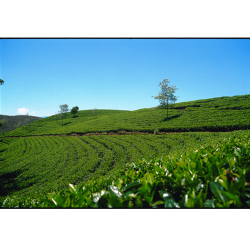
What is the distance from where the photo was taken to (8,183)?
8.25 metres

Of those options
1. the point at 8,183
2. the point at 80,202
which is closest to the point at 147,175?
the point at 80,202

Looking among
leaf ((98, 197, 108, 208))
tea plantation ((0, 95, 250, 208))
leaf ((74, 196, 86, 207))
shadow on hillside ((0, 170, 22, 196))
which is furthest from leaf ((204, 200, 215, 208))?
shadow on hillside ((0, 170, 22, 196))

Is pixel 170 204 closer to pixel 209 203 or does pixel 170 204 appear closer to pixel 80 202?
pixel 209 203

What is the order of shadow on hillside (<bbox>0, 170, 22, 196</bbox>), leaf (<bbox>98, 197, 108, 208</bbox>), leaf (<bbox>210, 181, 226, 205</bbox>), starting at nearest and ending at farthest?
leaf (<bbox>210, 181, 226, 205</bbox>) < leaf (<bbox>98, 197, 108, 208</bbox>) < shadow on hillside (<bbox>0, 170, 22, 196</bbox>)

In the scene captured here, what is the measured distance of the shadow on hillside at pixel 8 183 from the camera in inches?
284

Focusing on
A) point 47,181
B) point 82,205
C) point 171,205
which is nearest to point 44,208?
point 82,205

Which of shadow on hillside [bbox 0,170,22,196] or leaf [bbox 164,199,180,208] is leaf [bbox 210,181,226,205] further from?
shadow on hillside [bbox 0,170,22,196]

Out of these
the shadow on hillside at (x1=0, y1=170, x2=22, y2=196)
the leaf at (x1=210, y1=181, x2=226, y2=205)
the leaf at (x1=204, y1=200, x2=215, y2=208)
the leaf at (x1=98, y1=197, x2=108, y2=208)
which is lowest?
the shadow on hillside at (x1=0, y1=170, x2=22, y2=196)

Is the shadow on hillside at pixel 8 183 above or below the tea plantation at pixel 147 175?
below

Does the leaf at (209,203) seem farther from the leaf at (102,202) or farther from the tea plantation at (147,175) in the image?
Answer: the leaf at (102,202)

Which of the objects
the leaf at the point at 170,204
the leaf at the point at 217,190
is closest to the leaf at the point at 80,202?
the leaf at the point at 170,204

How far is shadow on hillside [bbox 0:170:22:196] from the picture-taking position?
722cm

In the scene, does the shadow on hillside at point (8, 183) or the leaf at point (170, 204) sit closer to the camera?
the leaf at point (170, 204)
